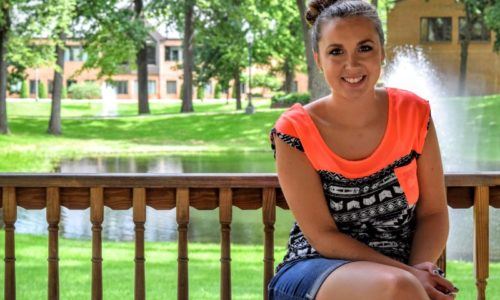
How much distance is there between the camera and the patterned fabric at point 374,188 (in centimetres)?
301

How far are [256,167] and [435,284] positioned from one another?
19026 millimetres

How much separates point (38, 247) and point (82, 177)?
19.1 ft

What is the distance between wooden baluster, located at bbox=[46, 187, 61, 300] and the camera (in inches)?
160

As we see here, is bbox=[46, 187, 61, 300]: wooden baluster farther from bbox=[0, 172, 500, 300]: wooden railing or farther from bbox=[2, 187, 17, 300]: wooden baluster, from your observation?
bbox=[2, 187, 17, 300]: wooden baluster

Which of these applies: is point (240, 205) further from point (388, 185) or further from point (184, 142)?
point (184, 142)

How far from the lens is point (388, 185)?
302cm

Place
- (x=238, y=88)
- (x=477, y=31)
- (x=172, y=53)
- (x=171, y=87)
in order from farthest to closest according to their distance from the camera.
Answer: (x=172, y=53) → (x=171, y=87) → (x=238, y=88) → (x=477, y=31)

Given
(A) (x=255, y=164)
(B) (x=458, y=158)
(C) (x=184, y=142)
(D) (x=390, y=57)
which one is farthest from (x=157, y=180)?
(D) (x=390, y=57)

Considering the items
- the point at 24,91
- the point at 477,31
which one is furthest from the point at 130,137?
the point at 24,91

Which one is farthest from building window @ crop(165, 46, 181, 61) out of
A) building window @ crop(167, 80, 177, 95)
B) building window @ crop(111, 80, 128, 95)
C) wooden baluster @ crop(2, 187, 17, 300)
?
wooden baluster @ crop(2, 187, 17, 300)

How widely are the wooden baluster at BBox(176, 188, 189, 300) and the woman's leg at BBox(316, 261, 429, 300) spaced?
1332 millimetres

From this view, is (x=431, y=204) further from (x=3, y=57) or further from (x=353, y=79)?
(x=3, y=57)

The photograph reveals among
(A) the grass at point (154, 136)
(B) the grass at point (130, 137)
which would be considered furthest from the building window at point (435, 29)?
(B) the grass at point (130, 137)

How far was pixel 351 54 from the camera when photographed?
305cm
